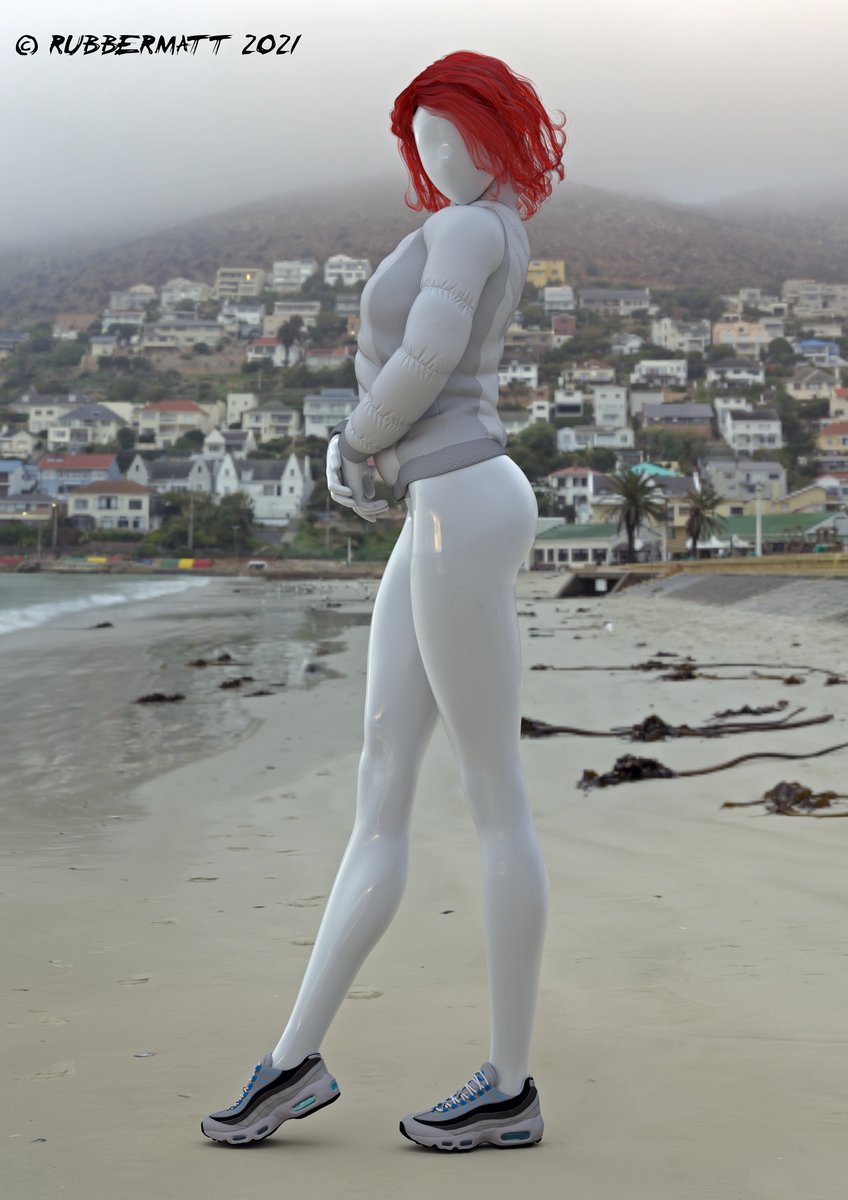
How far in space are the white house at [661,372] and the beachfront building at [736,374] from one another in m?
4.41

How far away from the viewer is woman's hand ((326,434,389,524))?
8.00ft

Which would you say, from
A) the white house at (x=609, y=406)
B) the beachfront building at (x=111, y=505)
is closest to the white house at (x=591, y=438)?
the white house at (x=609, y=406)

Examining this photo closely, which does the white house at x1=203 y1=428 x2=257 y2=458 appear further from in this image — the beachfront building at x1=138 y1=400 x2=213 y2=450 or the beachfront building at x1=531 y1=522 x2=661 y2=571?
the beachfront building at x1=531 y1=522 x2=661 y2=571

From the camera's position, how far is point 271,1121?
212cm

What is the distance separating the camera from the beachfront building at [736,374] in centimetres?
17638

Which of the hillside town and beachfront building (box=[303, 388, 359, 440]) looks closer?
the hillside town

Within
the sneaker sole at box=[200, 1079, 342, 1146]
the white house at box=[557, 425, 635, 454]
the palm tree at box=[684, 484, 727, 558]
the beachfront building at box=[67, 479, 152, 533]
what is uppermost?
the white house at box=[557, 425, 635, 454]

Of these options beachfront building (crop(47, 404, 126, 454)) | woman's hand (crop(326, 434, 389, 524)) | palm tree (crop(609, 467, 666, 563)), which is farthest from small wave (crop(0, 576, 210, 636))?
beachfront building (crop(47, 404, 126, 454))

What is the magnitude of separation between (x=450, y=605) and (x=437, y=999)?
44.6 inches

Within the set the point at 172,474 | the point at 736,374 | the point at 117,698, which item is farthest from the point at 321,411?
the point at 117,698

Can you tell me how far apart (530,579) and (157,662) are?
180 feet

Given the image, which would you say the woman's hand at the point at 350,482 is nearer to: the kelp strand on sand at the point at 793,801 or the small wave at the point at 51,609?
the kelp strand on sand at the point at 793,801

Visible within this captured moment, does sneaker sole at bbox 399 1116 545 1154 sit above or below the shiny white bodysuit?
below

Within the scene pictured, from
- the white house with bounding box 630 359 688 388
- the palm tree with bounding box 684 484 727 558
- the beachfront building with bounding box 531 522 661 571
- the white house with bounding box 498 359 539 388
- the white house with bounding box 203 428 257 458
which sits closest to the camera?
the palm tree with bounding box 684 484 727 558
